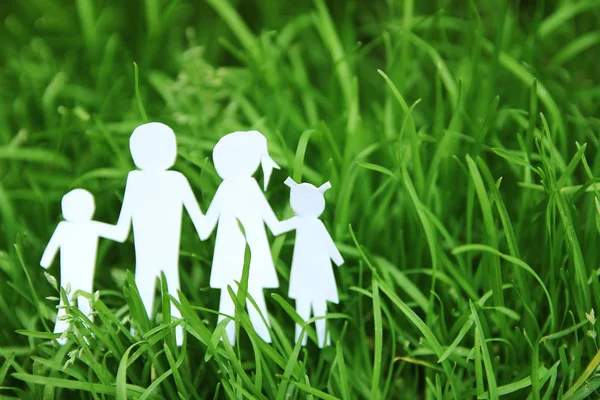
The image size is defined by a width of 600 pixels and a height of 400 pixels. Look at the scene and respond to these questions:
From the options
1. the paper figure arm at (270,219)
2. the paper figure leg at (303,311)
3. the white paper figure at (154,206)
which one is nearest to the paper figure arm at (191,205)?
the white paper figure at (154,206)

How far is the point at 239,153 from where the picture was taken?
1.10 metres

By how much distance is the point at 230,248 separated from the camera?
1132mm

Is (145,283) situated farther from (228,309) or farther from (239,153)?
(239,153)

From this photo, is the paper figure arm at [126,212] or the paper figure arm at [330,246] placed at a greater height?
the paper figure arm at [126,212]

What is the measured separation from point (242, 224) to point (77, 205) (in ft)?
1.03

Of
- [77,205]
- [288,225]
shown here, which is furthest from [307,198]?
[77,205]

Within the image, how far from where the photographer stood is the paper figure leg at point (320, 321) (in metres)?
1.16

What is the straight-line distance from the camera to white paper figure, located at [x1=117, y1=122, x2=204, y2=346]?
44.1 inches

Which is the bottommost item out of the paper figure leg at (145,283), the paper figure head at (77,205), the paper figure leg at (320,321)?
the paper figure leg at (320,321)

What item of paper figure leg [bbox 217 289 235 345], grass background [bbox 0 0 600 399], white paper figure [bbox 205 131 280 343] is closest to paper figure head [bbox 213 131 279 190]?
white paper figure [bbox 205 131 280 343]

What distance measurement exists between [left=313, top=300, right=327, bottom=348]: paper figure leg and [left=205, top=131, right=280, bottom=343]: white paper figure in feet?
0.31

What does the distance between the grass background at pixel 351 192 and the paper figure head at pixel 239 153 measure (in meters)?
0.11

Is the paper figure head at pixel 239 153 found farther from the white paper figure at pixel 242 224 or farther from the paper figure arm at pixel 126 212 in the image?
the paper figure arm at pixel 126 212

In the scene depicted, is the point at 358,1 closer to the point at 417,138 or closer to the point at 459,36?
the point at 459,36
